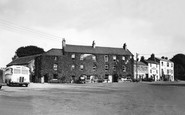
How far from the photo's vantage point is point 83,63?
7500 centimetres

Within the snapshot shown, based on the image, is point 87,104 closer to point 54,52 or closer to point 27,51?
point 54,52

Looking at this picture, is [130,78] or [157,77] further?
[157,77]

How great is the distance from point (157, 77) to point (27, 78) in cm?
7423

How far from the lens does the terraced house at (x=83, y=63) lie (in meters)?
70.4

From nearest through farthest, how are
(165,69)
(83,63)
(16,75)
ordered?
(16,75) < (83,63) < (165,69)

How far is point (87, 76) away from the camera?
246ft

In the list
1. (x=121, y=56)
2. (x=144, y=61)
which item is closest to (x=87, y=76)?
(x=121, y=56)

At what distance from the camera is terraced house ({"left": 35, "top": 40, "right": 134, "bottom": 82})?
7044 centimetres

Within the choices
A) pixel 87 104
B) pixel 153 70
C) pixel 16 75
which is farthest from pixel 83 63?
pixel 87 104

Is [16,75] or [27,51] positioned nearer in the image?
[16,75]

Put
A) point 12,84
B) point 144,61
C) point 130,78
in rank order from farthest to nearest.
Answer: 1. point 144,61
2. point 130,78
3. point 12,84

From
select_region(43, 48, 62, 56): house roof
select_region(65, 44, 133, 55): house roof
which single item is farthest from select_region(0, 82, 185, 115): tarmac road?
select_region(65, 44, 133, 55): house roof

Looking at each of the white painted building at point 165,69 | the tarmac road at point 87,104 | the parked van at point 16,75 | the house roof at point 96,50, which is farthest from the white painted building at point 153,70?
the tarmac road at point 87,104

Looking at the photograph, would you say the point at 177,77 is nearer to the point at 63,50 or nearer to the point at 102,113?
the point at 63,50
